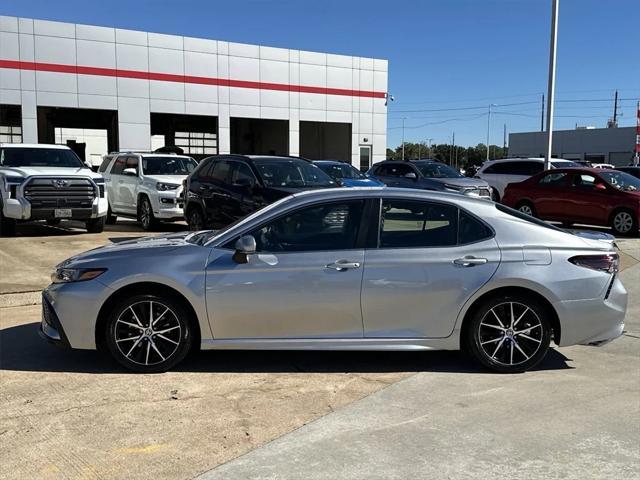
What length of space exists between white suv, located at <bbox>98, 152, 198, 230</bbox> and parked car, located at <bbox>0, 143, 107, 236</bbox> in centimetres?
118

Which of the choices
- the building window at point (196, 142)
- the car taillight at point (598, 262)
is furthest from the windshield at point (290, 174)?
the building window at point (196, 142)

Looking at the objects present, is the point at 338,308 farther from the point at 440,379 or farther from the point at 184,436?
the point at 184,436

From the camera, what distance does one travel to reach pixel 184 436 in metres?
3.97

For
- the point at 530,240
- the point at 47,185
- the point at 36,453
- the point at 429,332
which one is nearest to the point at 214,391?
the point at 36,453

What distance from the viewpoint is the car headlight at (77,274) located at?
4996mm

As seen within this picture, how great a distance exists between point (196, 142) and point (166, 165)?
124ft

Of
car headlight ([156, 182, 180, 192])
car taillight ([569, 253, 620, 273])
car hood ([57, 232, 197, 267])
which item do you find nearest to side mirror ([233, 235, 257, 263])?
car hood ([57, 232, 197, 267])

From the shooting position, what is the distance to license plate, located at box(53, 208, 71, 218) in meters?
13.1

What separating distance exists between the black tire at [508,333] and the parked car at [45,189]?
10.5 metres

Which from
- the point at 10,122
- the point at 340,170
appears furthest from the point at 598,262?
the point at 10,122

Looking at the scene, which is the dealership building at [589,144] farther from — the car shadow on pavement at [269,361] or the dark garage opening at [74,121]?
the car shadow on pavement at [269,361]

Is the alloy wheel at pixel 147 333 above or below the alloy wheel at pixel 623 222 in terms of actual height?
below

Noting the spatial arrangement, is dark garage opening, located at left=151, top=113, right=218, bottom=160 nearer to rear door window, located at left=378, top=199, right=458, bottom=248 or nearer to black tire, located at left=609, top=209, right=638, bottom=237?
black tire, located at left=609, top=209, right=638, bottom=237

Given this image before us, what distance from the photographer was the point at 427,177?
736 inches
